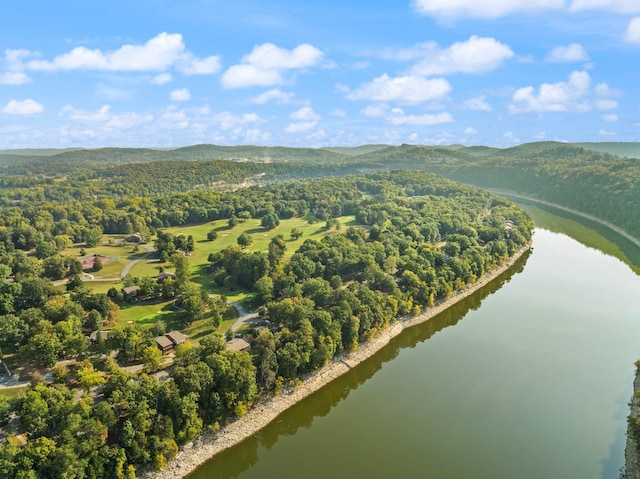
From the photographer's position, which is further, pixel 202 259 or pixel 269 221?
pixel 269 221

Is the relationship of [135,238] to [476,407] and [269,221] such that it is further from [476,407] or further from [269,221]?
[476,407]

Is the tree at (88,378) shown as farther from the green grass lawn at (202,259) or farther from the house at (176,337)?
the green grass lawn at (202,259)

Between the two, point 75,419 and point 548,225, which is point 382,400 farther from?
point 548,225

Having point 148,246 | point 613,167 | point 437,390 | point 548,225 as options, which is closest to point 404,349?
point 437,390

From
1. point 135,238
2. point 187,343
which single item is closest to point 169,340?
point 187,343

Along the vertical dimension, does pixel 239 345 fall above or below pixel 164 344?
above

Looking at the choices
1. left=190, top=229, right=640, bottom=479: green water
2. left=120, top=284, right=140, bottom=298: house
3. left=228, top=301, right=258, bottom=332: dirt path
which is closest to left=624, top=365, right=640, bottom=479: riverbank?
left=190, top=229, right=640, bottom=479: green water

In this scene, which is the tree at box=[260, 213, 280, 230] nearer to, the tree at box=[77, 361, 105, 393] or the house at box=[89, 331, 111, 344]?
the house at box=[89, 331, 111, 344]
